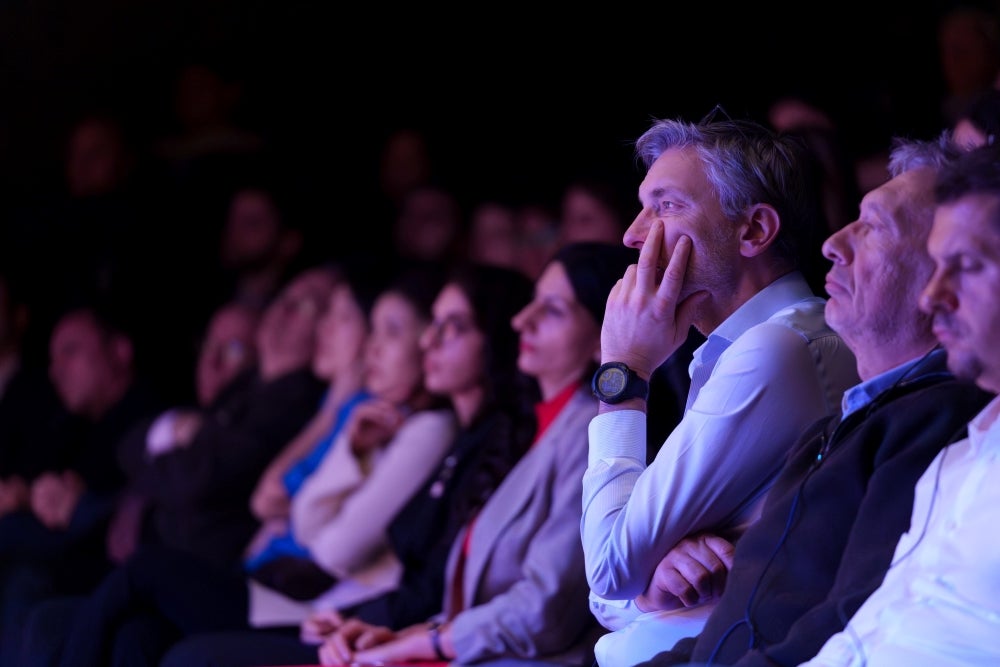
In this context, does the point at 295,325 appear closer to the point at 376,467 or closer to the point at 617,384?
the point at 376,467

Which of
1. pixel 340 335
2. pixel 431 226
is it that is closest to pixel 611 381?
pixel 340 335

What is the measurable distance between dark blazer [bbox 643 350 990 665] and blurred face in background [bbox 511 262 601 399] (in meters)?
0.90

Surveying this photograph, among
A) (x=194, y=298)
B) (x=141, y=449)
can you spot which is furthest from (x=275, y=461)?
(x=194, y=298)

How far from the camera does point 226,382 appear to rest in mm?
3963

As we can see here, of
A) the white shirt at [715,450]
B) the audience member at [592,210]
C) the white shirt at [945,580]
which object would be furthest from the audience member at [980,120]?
the audience member at [592,210]

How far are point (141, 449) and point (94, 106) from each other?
212cm

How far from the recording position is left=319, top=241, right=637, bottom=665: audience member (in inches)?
85.8

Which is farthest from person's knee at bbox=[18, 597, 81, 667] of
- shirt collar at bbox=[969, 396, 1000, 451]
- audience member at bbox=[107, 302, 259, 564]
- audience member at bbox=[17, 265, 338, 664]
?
shirt collar at bbox=[969, 396, 1000, 451]

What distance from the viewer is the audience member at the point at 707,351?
5.22 ft

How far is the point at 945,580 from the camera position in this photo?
116 cm

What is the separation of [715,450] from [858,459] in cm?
25

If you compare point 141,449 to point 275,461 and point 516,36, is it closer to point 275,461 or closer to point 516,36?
point 275,461

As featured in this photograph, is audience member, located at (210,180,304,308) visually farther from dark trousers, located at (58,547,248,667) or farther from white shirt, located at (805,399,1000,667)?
white shirt, located at (805,399,1000,667)

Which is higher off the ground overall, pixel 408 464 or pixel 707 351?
pixel 707 351
